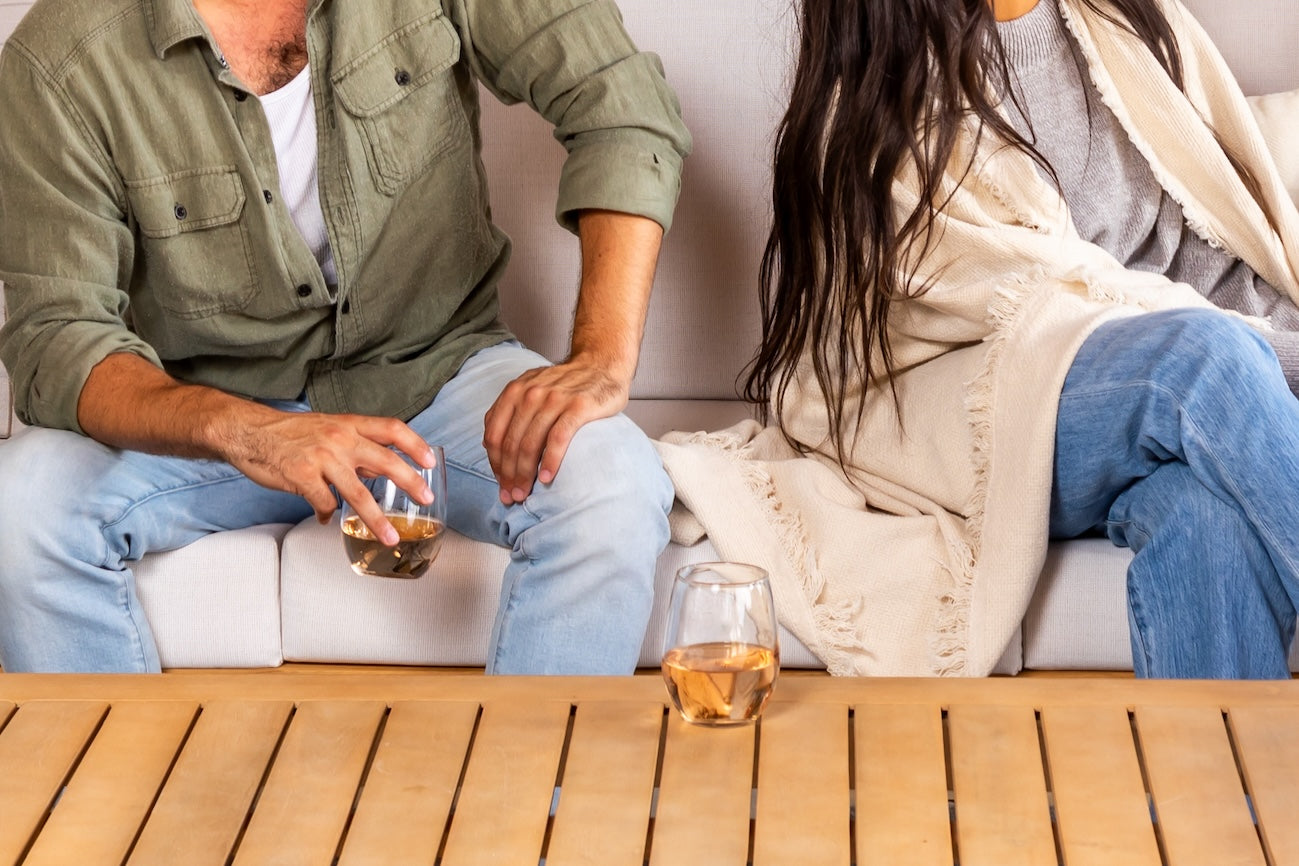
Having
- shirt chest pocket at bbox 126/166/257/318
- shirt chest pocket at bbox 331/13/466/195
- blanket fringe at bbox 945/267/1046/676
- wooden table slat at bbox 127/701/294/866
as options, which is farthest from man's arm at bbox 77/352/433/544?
blanket fringe at bbox 945/267/1046/676

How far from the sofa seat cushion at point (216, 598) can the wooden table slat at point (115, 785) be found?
0.59 m

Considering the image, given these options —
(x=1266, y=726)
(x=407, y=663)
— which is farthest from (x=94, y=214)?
(x=1266, y=726)

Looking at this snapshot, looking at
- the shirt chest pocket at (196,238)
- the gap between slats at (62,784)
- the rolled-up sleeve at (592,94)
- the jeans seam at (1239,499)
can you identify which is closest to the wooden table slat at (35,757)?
the gap between slats at (62,784)

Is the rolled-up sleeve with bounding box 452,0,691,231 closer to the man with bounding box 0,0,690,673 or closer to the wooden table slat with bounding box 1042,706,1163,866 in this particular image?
the man with bounding box 0,0,690,673

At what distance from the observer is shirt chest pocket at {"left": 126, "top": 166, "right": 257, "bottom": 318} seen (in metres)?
1.57

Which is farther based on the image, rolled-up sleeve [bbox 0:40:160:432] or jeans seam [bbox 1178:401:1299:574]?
rolled-up sleeve [bbox 0:40:160:432]

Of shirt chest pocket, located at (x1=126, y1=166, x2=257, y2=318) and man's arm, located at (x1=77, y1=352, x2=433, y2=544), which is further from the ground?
shirt chest pocket, located at (x1=126, y1=166, x2=257, y2=318)

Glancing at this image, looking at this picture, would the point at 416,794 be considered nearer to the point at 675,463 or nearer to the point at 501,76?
the point at 675,463

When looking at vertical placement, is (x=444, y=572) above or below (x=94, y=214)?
below

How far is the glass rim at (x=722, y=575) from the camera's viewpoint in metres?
0.84

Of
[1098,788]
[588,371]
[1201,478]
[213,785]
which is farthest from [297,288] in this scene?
[1098,788]

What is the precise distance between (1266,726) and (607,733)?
39cm

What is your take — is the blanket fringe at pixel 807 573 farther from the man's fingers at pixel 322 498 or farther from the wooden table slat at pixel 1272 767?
the wooden table slat at pixel 1272 767

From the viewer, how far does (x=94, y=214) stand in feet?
5.08
